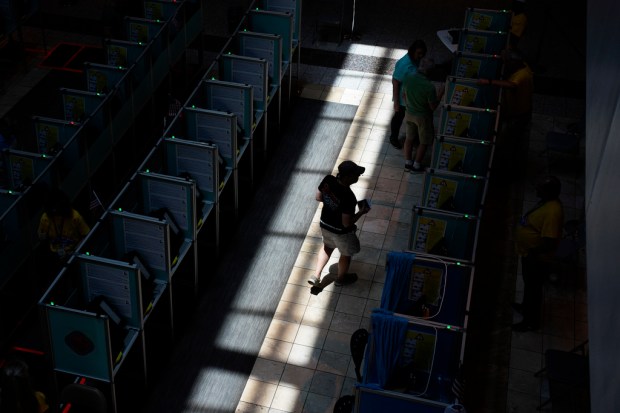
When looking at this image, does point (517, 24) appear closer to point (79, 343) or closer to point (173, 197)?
point (173, 197)

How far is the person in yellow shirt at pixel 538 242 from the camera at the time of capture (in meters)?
7.86

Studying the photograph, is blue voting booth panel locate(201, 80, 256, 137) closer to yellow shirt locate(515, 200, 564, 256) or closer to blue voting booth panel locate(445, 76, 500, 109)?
blue voting booth panel locate(445, 76, 500, 109)

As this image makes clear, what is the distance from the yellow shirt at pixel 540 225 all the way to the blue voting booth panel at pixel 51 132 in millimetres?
4940

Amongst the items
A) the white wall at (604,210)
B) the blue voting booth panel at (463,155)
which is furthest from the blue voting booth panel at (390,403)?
the blue voting booth panel at (463,155)

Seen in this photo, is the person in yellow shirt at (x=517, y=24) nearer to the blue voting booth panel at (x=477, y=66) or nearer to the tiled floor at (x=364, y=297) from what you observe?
the tiled floor at (x=364, y=297)

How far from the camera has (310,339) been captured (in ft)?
27.3

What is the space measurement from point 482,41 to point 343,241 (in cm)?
436

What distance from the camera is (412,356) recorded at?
21.8ft

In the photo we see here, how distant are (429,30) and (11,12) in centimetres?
681

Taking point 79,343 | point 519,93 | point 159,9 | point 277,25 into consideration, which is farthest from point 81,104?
point 519,93

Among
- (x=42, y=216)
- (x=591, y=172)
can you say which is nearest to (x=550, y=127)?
(x=591, y=172)

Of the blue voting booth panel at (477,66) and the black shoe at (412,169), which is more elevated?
the blue voting booth panel at (477,66)

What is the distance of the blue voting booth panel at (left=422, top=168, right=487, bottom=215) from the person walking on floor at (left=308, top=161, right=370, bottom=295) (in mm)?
638

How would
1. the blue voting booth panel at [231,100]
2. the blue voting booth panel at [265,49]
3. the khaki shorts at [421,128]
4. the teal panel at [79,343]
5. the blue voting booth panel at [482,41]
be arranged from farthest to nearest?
the blue voting booth panel at [482,41], the blue voting booth panel at [265,49], the khaki shorts at [421,128], the blue voting booth panel at [231,100], the teal panel at [79,343]
